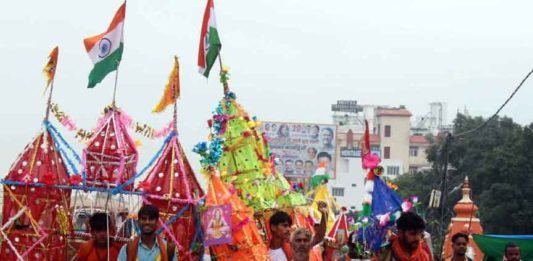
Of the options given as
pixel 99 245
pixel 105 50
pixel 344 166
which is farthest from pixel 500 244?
pixel 344 166

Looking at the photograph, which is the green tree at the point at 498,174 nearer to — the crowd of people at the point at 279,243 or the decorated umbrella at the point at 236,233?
the decorated umbrella at the point at 236,233

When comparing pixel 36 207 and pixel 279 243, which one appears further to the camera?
pixel 36 207

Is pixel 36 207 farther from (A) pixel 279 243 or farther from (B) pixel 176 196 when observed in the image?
(A) pixel 279 243

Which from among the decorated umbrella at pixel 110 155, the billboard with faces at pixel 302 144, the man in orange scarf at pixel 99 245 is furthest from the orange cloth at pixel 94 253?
the billboard with faces at pixel 302 144

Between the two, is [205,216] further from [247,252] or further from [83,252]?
[83,252]

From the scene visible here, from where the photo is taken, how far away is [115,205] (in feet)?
45.5

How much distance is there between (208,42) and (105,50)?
2.27 m

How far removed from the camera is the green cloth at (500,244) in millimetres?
A: 12883

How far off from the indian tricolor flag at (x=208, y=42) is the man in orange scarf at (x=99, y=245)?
649 cm

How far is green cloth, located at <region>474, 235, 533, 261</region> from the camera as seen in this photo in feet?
42.3

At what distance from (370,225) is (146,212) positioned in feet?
13.4

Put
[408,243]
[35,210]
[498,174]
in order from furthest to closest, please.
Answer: [498,174] → [35,210] → [408,243]

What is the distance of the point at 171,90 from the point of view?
1413cm

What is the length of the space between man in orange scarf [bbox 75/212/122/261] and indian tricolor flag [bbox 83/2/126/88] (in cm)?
464
